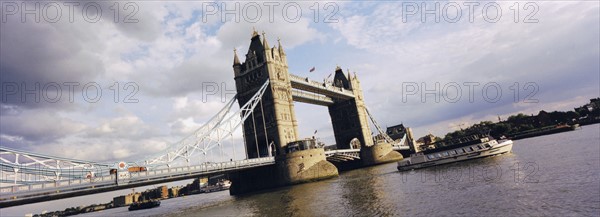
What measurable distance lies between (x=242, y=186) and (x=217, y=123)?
11919 mm

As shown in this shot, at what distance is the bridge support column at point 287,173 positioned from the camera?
5294 centimetres

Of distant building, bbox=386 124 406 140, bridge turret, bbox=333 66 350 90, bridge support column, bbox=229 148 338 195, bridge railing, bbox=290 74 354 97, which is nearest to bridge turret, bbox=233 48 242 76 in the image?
bridge railing, bbox=290 74 354 97

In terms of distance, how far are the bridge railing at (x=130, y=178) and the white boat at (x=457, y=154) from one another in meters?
23.1

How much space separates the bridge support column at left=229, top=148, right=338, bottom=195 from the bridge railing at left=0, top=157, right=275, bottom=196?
9.36 feet

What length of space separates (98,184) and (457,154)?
45689mm

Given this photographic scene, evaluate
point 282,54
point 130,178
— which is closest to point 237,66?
point 282,54

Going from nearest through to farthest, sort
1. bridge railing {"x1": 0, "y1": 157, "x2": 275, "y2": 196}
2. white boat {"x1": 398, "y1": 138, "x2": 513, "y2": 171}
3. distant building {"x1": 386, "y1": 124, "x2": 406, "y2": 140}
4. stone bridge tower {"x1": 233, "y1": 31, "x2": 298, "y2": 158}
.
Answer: bridge railing {"x1": 0, "y1": 157, "x2": 275, "y2": 196} < white boat {"x1": 398, "y1": 138, "x2": 513, "y2": 171} < stone bridge tower {"x1": 233, "y1": 31, "x2": 298, "y2": 158} < distant building {"x1": 386, "y1": 124, "x2": 406, "y2": 140}

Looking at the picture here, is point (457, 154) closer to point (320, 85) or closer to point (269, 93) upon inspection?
point (269, 93)

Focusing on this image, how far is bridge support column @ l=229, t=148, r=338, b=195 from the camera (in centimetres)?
5294

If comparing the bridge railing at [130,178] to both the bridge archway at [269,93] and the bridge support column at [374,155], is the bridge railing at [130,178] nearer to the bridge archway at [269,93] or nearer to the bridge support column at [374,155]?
the bridge archway at [269,93]

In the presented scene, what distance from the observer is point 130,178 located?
35312mm

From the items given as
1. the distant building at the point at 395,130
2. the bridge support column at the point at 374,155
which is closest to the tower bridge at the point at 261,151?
the bridge support column at the point at 374,155

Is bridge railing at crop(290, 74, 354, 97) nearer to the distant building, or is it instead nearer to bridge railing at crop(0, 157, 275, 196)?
bridge railing at crop(0, 157, 275, 196)

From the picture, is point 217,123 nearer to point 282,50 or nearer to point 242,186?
point 242,186
